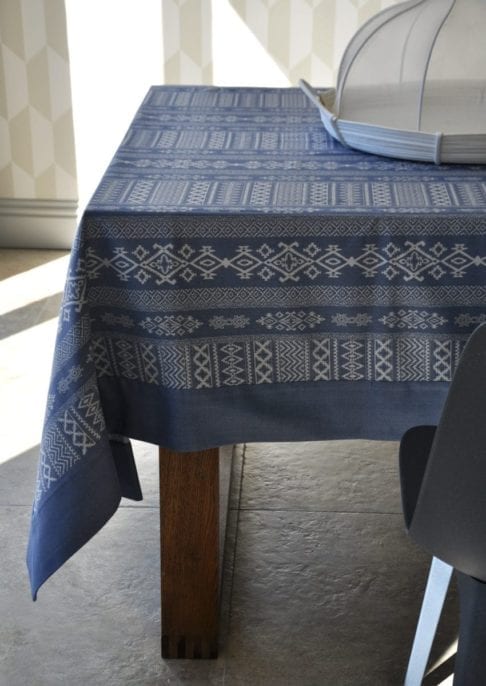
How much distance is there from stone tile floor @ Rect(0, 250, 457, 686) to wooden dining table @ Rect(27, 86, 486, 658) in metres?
0.35

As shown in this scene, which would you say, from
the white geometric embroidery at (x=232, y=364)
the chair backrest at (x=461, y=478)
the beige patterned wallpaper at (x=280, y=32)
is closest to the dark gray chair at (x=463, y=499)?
the chair backrest at (x=461, y=478)

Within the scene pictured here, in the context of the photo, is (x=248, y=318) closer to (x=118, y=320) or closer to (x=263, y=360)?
(x=263, y=360)

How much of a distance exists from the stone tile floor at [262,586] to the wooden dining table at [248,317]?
35cm

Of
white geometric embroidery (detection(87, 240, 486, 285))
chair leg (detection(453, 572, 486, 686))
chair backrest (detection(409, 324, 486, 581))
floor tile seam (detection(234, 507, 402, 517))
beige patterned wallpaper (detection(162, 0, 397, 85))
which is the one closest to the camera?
chair backrest (detection(409, 324, 486, 581))

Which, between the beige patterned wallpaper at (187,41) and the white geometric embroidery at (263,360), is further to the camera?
the beige patterned wallpaper at (187,41)

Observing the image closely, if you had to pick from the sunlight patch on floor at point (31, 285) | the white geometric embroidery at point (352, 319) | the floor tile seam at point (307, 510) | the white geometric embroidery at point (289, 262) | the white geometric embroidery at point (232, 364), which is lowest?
the sunlight patch on floor at point (31, 285)

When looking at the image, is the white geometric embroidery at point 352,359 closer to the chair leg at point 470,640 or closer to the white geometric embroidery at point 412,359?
the white geometric embroidery at point 412,359

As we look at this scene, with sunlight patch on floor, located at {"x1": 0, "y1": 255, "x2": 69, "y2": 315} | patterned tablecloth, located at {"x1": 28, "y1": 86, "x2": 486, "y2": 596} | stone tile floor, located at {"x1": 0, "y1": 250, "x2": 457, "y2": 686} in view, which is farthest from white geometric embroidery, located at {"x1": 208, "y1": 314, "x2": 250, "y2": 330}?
sunlight patch on floor, located at {"x1": 0, "y1": 255, "x2": 69, "y2": 315}

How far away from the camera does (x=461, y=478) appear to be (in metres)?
1.14

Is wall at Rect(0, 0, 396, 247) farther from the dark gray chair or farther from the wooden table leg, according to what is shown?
the dark gray chair

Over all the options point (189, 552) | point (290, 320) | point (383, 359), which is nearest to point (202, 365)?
point (290, 320)

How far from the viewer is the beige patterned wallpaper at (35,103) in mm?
3447

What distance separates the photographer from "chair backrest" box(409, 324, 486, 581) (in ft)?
3.47

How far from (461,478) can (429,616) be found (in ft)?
1.62
